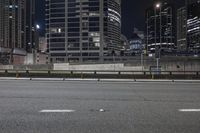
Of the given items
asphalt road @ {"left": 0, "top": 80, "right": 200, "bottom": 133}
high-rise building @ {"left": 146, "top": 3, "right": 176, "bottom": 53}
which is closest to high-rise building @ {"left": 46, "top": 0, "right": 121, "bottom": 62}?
high-rise building @ {"left": 146, "top": 3, "right": 176, "bottom": 53}

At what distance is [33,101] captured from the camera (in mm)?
12328

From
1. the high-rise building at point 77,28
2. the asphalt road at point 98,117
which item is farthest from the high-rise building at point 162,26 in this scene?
the asphalt road at point 98,117

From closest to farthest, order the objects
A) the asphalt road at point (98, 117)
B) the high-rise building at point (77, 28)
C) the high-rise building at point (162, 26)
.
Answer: the asphalt road at point (98, 117)
the high-rise building at point (162, 26)
the high-rise building at point (77, 28)

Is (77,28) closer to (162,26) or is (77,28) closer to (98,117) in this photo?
(162,26)

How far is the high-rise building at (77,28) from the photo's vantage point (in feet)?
633

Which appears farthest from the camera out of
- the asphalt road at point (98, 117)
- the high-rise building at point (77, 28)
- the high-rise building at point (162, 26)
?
the high-rise building at point (77, 28)

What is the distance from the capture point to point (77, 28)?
7835 inches

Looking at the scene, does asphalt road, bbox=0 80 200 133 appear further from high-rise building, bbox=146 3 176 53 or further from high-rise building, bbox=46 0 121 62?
high-rise building, bbox=46 0 121 62

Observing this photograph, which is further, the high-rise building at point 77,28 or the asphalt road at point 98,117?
the high-rise building at point 77,28

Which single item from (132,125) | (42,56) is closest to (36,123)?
(132,125)

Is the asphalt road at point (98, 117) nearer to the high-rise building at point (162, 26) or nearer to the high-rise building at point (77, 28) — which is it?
the high-rise building at point (162, 26)

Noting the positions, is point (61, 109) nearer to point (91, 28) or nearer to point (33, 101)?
point (33, 101)

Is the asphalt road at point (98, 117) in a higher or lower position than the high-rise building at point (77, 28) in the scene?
lower

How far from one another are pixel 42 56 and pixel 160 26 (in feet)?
230
